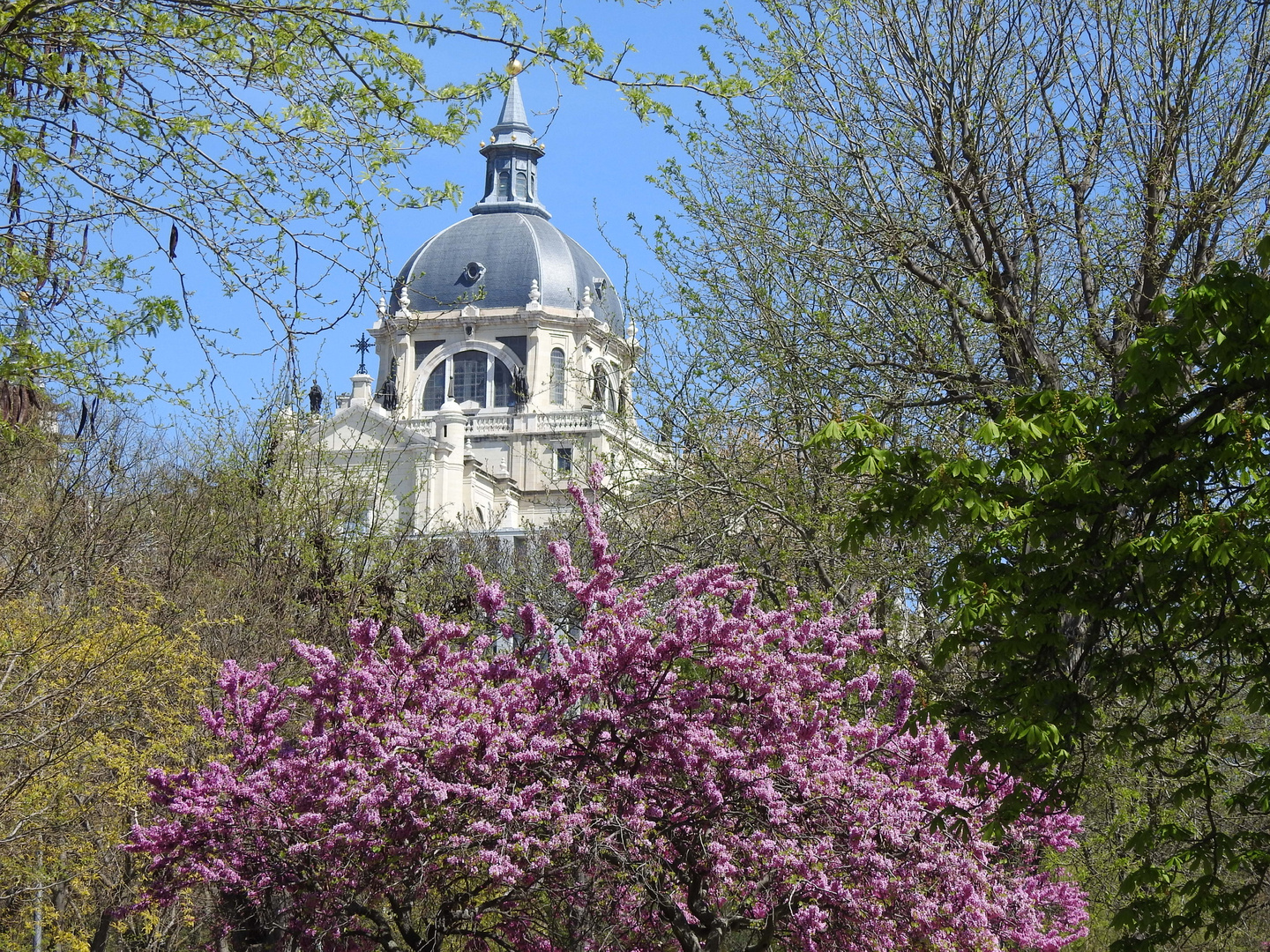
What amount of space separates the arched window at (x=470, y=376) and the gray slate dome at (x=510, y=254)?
10.6ft

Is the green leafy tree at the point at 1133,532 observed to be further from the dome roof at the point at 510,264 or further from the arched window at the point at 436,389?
the dome roof at the point at 510,264

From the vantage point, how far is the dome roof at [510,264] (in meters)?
88.7

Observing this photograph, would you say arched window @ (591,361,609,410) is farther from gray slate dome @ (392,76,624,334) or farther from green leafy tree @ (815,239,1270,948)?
gray slate dome @ (392,76,624,334)

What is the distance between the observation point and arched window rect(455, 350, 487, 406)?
86375mm

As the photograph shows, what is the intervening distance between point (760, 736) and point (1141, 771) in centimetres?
456

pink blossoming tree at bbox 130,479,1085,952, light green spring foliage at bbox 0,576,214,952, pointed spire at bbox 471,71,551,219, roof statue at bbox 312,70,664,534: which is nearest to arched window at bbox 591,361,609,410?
light green spring foliage at bbox 0,576,214,952

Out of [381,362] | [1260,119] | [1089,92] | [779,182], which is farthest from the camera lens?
[381,362]

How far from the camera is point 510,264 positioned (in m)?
89.9

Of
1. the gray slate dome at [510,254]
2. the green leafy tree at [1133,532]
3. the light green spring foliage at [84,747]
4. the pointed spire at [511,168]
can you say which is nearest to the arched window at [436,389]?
the gray slate dome at [510,254]

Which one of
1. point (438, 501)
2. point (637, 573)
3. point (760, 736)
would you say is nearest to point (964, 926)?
point (760, 736)

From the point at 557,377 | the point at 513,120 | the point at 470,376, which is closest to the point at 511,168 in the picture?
the point at 513,120

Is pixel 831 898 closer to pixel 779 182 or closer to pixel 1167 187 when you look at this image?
pixel 1167 187

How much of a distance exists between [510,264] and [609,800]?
82.0m

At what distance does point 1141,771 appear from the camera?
12.7m
